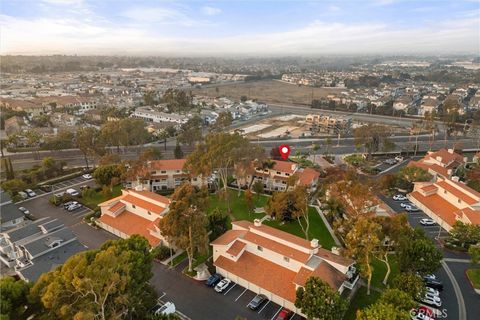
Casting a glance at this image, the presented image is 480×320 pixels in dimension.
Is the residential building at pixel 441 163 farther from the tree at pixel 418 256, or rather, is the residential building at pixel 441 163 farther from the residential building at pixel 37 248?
the residential building at pixel 37 248

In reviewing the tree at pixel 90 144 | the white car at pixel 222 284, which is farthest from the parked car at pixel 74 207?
the white car at pixel 222 284

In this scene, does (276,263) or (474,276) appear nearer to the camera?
Result: (276,263)

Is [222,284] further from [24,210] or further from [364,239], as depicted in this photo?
[24,210]

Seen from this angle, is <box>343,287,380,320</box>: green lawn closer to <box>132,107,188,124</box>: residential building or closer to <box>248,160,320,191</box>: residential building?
<box>248,160,320,191</box>: residential building

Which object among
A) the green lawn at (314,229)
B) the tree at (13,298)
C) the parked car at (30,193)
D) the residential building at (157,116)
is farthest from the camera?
the residential building at (157,116)

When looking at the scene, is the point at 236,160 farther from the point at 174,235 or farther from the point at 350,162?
the point at 350,162

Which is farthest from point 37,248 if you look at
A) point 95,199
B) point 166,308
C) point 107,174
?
point 107,174
